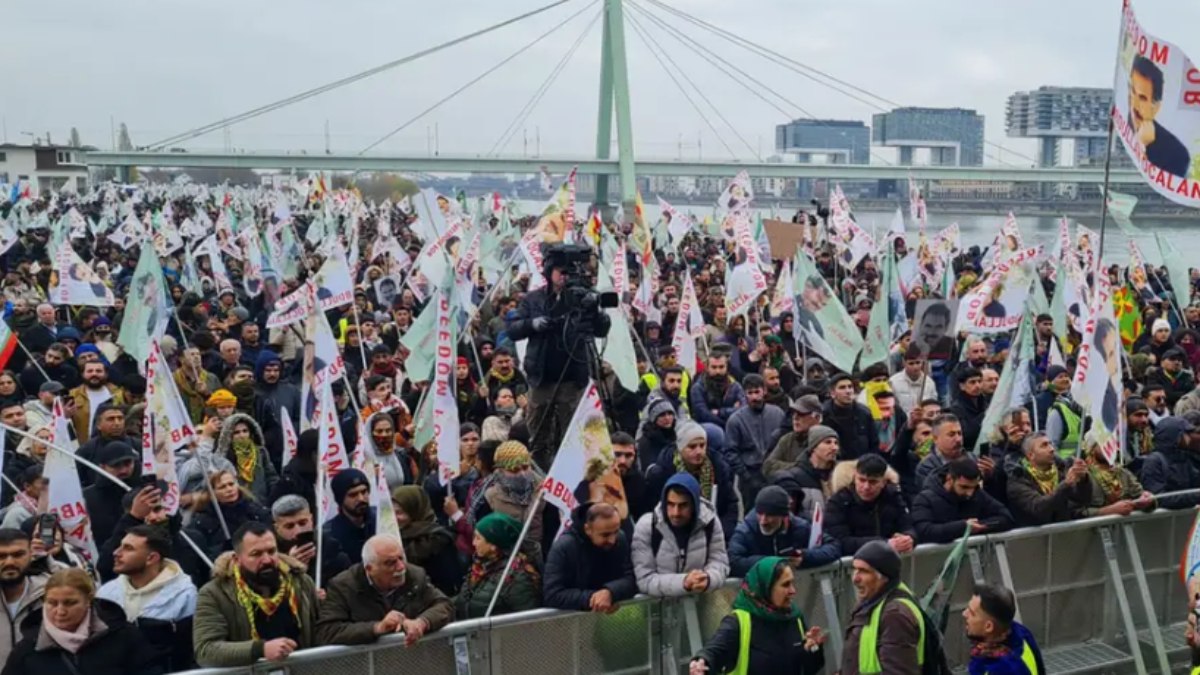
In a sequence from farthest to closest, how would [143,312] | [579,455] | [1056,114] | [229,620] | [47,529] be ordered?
[1056,114] < [143,312] < [579,455] < [47,529] < [229,620]

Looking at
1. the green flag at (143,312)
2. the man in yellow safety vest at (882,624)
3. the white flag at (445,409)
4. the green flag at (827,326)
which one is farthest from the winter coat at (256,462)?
the green flag at (827,326)

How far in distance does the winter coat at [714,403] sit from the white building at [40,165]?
6366 centimetres

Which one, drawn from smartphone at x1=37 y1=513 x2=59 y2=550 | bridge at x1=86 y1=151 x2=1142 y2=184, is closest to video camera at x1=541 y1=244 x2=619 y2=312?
smartphone at x1=37 y1=513 x2=59 y2=550

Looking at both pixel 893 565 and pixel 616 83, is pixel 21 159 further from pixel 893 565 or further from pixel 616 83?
pixel 893 565

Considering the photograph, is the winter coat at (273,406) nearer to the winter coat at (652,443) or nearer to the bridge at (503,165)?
the winter coat at (652,443)

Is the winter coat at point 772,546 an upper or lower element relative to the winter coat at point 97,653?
upper

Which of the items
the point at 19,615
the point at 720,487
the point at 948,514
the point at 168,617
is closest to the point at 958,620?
the point at 948,514

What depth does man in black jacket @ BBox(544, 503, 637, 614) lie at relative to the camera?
15.4 ft

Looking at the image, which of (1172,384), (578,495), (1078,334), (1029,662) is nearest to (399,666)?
(578,495)

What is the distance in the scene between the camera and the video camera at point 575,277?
7.16m

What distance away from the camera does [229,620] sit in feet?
14.1

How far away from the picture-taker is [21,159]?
6906 cm

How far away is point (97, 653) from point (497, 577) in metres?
1.51

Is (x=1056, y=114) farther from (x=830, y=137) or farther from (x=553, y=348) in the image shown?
(x=553, y=348)
